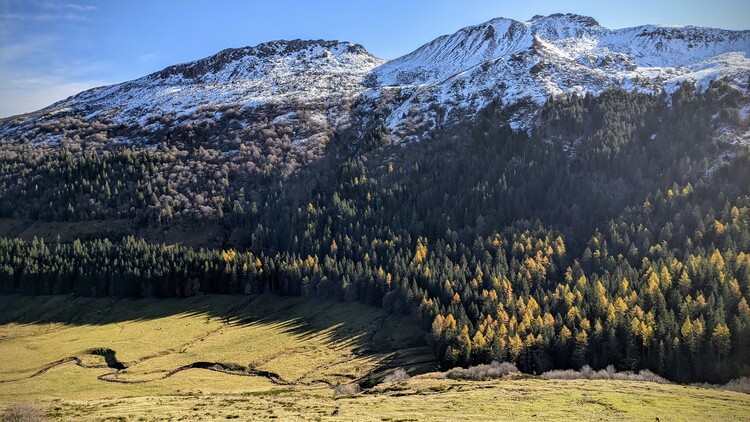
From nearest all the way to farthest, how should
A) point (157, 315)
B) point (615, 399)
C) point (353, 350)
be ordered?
1. point (615, 399)
2. point (353, 350)
3. point (157, 315)

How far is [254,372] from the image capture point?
12788 centimetres

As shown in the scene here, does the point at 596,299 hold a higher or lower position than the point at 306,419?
higher

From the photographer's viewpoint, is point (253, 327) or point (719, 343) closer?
point (719, 343)

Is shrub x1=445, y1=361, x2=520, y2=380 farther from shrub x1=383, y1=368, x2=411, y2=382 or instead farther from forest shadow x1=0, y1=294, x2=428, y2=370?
forest shadow x1=0, y1=294, x2=428, y2=370

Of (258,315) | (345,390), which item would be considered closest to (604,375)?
(345,390)

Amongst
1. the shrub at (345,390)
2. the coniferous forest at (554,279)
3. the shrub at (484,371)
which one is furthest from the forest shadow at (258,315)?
the shrub at (484,371)

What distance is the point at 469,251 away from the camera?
184000mm

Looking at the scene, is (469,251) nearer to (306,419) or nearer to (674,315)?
(674,315)

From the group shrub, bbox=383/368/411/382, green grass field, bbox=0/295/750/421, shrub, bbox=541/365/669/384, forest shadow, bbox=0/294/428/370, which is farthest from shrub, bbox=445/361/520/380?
forest shadow, bbox=0/294/428/370

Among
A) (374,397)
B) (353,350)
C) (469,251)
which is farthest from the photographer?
(469,251)

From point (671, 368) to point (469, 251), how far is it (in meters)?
78.0

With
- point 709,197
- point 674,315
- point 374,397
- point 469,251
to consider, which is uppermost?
point 709,197

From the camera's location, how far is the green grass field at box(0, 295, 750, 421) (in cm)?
8044

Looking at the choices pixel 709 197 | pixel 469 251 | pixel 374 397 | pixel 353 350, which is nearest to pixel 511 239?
pixel 469 251
